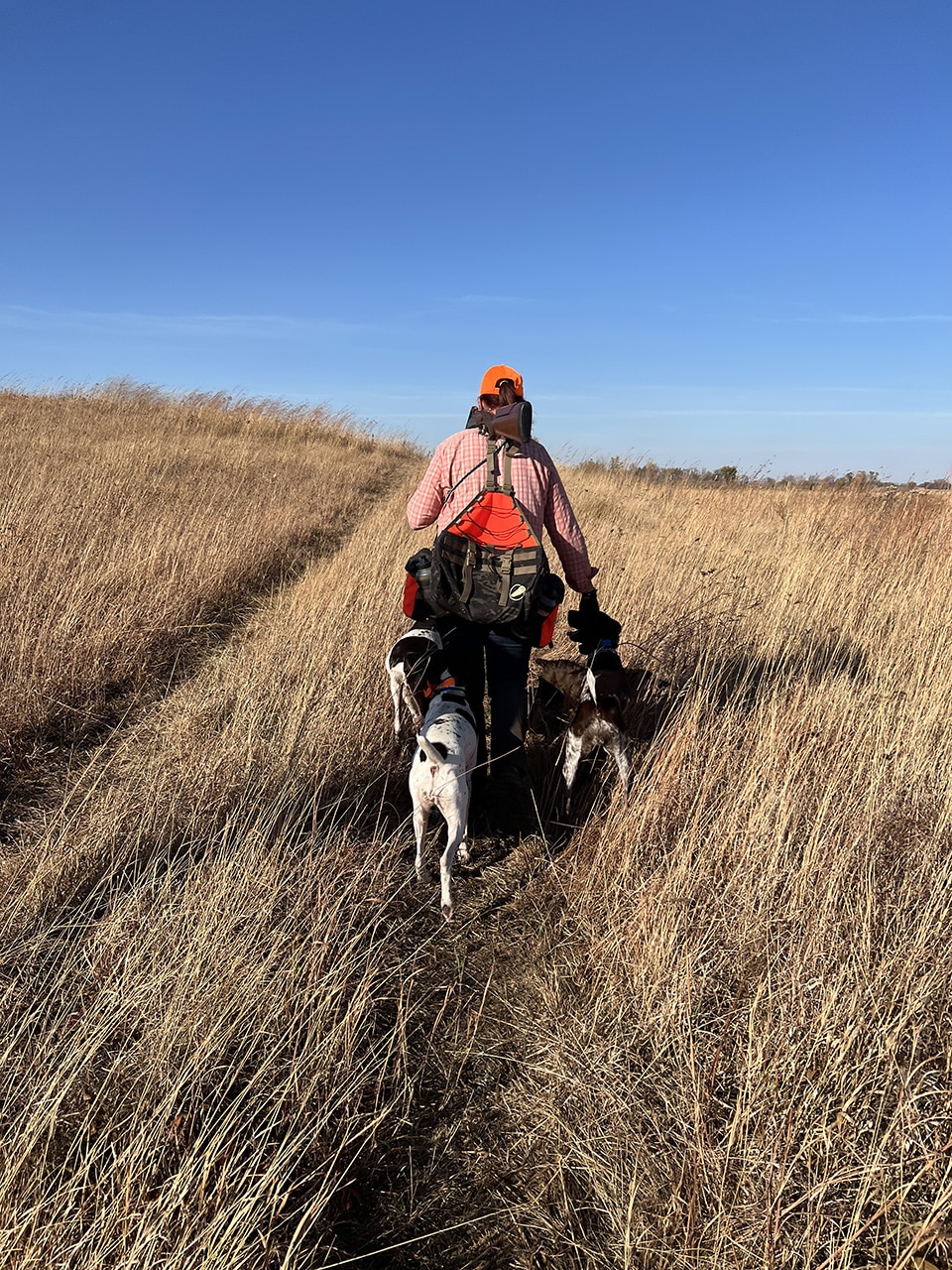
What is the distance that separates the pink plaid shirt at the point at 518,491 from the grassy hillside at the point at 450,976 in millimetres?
1160

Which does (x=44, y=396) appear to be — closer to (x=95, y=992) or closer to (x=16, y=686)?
(x=16, y=686)

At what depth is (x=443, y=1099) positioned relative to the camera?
6.79 feet

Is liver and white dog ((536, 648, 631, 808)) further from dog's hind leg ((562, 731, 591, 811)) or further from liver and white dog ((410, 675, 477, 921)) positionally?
liver and white dog ((410, 675, 477, 921))

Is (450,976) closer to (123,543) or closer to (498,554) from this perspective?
(498,554)

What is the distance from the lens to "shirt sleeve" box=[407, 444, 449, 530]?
3639 mm

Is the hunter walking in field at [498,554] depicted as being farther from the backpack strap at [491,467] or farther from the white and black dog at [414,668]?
the white and black dog at [414,668]

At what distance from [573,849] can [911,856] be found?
137 centimetres

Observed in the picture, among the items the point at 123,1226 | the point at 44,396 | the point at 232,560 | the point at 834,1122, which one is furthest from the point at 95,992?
the point at 44,396

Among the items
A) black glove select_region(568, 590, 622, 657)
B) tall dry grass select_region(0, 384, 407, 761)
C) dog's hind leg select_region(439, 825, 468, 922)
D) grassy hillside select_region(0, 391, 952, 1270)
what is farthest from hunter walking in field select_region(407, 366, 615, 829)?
tall dry grass select_region(0, 384, 407, 761)

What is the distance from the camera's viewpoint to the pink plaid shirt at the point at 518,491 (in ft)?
11.3

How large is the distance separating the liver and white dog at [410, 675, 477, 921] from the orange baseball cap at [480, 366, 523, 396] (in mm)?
1568

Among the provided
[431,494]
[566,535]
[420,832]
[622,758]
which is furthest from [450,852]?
[431,494]

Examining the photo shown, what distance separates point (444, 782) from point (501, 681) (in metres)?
0.77

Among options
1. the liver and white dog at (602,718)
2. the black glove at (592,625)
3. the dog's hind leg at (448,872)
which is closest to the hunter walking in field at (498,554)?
the black glove at (592,625)
